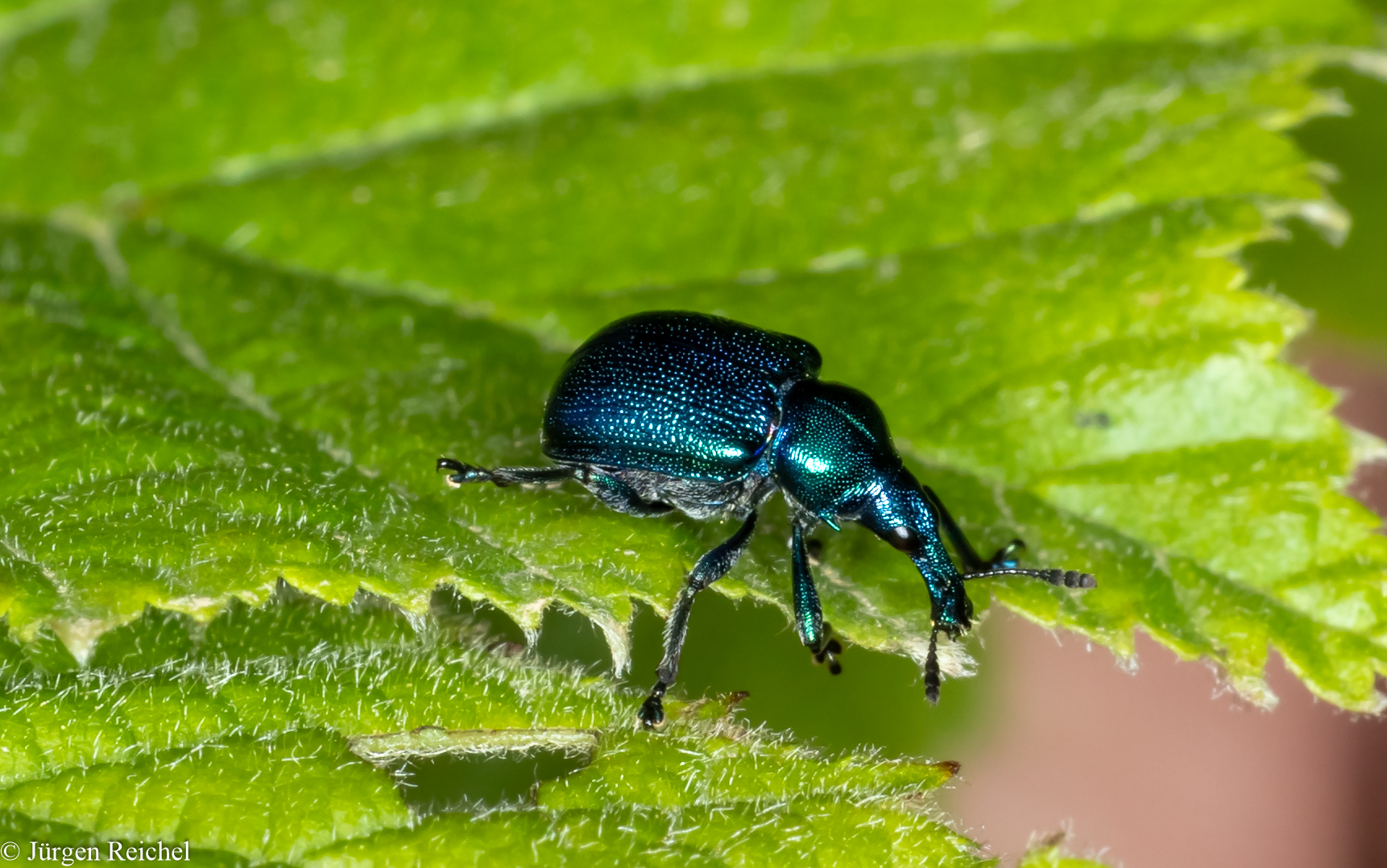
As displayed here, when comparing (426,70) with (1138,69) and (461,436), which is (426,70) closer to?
(461,436)

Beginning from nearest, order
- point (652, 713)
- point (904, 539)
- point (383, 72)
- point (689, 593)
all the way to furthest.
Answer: point (652, 713) < point (689, 593) < point (904, 539) < point (383, 72)

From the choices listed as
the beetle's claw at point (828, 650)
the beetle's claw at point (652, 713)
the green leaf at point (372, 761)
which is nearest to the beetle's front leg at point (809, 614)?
the beetle's claw at point (828, 650)

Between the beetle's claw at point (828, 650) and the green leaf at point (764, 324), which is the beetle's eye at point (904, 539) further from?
the beetle's claw at point (828, 650)

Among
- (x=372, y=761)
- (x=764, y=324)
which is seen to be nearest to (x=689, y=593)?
(x=372, y=761)

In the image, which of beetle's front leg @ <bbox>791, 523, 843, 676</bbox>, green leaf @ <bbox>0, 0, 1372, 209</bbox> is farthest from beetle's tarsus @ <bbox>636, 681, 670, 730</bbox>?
green leaf @ <bbox>0, 0, 1372, 209</bbox>

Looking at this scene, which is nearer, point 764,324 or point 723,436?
point 723,436

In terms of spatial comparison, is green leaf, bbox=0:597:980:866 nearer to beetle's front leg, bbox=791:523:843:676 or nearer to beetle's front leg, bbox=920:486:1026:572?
beetle's front leg, bbox=791:523:843:676

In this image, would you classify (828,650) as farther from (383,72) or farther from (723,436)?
(383,72)
